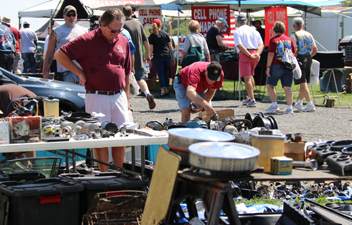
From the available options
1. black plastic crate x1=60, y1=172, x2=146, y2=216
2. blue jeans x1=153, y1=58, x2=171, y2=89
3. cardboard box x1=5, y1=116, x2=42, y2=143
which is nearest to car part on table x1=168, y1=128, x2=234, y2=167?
black plastic crate x1=60, y1=172, x2=146, y2=216

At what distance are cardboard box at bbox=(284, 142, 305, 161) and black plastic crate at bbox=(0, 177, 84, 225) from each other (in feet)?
5.01

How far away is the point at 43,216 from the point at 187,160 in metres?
1.12

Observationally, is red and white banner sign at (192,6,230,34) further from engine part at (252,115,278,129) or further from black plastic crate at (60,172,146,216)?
black plastic crate at (60,172,146,216)

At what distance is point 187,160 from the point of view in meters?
2.83

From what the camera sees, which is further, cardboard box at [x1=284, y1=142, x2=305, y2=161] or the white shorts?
the white shorts

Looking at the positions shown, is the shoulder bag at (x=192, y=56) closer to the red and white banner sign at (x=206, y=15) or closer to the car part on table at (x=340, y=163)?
the red and white banner sign at (x=206, y=15)

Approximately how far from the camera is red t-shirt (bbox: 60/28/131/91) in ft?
13.9

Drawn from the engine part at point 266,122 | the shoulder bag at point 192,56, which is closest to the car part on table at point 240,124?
the engine part at point 266,122

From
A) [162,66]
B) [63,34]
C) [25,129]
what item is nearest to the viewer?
[25,129]

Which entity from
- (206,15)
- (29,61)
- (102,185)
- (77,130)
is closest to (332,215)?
(102,185)

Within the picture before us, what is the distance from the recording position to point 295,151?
314 cm

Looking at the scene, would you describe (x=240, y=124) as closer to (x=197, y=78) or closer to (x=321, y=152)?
(x=321, y=152)

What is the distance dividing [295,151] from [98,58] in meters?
2.13

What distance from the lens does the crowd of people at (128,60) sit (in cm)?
427
